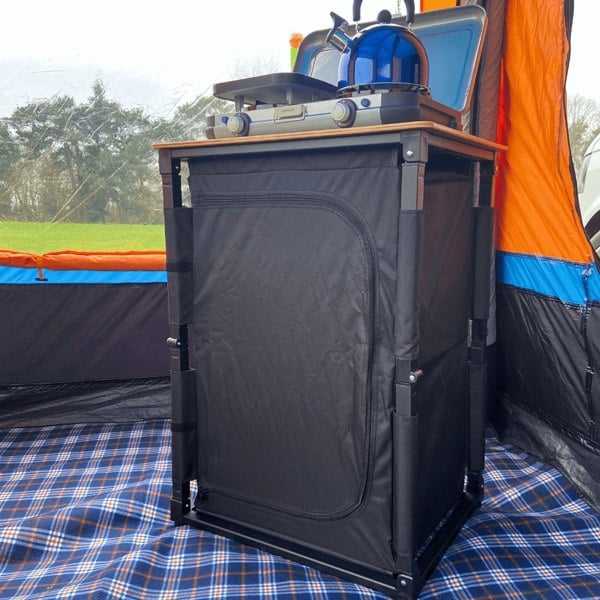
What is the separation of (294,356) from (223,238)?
1.03 ft

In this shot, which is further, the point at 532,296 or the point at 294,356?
the point at 532,296

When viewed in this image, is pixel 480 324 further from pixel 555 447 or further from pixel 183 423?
pixel 183 423

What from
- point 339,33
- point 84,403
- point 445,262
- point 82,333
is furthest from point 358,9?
point 84,403

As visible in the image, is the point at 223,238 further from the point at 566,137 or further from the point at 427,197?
the point at 566,137

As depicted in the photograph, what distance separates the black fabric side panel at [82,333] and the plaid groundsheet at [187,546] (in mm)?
365

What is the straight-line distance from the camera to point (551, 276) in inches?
65.4

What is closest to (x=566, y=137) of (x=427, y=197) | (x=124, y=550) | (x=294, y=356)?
(x=427, y=197)

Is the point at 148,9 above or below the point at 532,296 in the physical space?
above

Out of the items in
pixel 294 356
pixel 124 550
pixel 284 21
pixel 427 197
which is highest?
pixel 284 21

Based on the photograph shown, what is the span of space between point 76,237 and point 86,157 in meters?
0.29

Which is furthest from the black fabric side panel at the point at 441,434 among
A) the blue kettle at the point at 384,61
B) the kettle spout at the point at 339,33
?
the kettle spout at the point at 339,33

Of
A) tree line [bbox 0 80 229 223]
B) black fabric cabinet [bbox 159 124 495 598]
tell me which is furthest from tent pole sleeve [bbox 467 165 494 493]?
tree line [bbox 0 80 229 223]

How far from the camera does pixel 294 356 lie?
1268 millimetres

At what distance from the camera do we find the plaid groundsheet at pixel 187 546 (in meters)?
1.26
